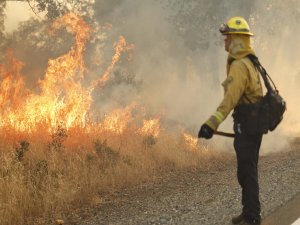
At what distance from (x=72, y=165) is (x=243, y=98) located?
372 centimetres

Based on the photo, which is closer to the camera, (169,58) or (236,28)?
(236,28)

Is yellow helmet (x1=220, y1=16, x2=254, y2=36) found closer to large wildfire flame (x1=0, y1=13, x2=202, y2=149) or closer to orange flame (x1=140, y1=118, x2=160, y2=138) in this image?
A: large wildfire flame (x1=0, y1=13, x2=202, y2=149)

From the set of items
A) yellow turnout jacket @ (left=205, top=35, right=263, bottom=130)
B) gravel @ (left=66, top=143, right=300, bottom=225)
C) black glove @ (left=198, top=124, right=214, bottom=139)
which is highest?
yellow turnout jacket @ (left=205, top=35, right=263, bottom=130)

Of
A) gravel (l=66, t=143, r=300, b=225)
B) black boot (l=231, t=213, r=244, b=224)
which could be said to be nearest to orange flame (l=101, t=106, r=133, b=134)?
gravel (l=66, t=143, r=300, b=225)

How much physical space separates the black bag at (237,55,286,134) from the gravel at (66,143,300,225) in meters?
1.16

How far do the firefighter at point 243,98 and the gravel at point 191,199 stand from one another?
16.5 inches

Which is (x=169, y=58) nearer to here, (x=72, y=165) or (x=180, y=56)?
(x=180, y=56)

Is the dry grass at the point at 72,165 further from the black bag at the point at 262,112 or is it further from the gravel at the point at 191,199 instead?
the black bag at the point at 262,112

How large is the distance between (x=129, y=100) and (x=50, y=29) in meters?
3.57

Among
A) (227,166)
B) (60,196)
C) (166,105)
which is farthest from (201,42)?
(60,196)

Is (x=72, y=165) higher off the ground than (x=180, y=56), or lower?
lower

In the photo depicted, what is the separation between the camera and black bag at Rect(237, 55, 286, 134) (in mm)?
4566

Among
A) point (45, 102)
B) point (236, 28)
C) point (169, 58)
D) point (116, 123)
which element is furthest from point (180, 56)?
point (236, 28)

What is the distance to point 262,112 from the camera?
459 cm
